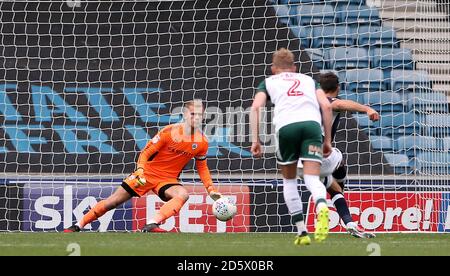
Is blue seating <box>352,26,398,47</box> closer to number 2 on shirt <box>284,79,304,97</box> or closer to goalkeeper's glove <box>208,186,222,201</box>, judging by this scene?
goalkeeper's glove <box>208,186,222,201</box>

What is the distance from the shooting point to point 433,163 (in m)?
14.7

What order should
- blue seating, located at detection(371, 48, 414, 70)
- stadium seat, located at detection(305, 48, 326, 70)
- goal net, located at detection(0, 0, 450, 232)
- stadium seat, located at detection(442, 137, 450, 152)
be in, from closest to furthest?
goal net, located at detection(0, 0, 450, 232), stadium seat, located at detection(442, 137, 450, 152), stadium seat, located at detection(305, 48, 326, 70), blue seating, located at detection(371, 48, 414, 70)

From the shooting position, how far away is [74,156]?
15320 millimetres

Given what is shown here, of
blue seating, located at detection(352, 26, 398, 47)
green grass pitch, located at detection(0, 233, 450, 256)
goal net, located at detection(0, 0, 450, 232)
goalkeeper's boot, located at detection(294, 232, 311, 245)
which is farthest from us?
blue seating, located at detection(352, 26, 398, 47)

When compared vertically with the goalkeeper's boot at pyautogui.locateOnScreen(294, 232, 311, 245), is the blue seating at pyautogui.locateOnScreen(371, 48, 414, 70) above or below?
above

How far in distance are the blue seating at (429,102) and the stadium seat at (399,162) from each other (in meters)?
0.73

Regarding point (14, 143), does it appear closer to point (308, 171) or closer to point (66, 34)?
point (66, 34)

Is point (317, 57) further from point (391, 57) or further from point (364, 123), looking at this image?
point (364, 123)

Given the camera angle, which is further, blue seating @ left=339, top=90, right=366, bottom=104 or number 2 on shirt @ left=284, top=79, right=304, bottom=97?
blue seating @ left=339, top=90, right=366, bottom=104

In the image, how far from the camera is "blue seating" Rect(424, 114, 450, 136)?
14.9 m

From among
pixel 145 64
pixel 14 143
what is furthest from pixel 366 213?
pixel 14 143

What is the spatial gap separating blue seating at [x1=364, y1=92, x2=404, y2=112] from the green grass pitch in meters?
4.90

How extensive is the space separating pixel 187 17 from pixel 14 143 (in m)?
3.24

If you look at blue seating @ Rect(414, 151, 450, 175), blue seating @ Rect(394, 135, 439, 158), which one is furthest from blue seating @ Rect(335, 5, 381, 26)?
blue seating @ Rect(414, 151, 450, 175)
